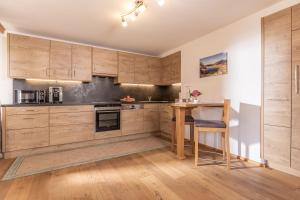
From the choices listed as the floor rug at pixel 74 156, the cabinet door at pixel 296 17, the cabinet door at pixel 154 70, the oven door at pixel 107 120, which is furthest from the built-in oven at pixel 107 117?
the cabinet door at pixel 296 17

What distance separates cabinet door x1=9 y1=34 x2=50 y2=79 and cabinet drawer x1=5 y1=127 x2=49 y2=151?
1060mm

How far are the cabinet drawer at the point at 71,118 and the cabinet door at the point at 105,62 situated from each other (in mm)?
1052

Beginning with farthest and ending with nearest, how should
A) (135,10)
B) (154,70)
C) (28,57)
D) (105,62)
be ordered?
(154,70) < (105,62) < (28,57) < (135,10)

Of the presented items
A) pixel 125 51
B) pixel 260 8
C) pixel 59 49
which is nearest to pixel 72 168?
pixel 59 49

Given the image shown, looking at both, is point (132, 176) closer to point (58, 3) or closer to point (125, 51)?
point (58, 3)

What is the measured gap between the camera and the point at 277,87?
220 centimetres

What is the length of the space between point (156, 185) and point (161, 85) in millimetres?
3510

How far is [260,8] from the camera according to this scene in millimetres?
2373

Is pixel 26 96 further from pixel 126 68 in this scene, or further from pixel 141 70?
pixel 141 70

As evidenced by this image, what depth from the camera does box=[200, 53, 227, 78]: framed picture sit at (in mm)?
2953

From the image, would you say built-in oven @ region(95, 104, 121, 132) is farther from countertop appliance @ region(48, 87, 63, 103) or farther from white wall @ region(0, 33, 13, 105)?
white wall @ region(0, 33, 13, 105)

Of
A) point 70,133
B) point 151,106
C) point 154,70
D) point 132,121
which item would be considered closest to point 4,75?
point 70,133

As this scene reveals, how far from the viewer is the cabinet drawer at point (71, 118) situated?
306 cm

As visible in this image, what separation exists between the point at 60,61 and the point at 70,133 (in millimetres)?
1524
